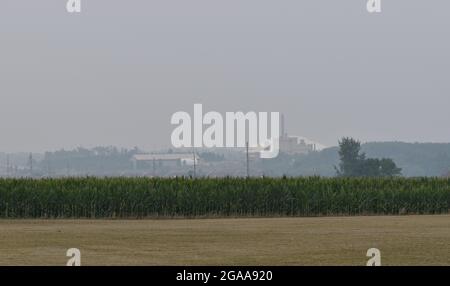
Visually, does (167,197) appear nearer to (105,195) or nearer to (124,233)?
(105,195)

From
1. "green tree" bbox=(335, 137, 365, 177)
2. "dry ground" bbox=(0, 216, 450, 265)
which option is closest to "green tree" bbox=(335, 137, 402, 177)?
"green tree" bbox=(335, 137, 365, 177)

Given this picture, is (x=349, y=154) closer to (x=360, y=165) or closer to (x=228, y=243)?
(x=360, y=165)

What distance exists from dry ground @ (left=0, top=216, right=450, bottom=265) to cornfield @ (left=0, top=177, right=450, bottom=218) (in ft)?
29.1

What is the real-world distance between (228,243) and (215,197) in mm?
23791

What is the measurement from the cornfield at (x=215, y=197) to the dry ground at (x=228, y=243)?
8.87 metres

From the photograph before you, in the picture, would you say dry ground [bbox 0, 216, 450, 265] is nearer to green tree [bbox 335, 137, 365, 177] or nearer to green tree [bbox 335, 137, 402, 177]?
green tree [bbox 335, 137, 402, 177]

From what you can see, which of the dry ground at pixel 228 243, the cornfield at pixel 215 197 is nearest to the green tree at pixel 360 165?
the cornfield at pixel 215 197

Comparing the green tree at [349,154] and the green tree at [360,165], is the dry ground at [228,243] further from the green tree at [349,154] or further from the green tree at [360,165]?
the green tree at [349,154]

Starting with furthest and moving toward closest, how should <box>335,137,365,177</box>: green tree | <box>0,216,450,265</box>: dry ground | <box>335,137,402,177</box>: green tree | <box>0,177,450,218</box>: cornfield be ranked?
<box>335,137,365,177</box>: green tree → <box>335,137,402,177</box>: green tree → <box>0,177,450,218</box>: cornfield → <box>0,216,450,265</box>: dry ground

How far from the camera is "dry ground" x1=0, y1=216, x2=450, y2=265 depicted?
26.9 m

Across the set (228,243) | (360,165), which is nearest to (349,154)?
(360,165)

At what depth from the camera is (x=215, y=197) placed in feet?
186

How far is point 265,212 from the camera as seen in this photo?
57.8 m

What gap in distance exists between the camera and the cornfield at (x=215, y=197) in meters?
54.0
